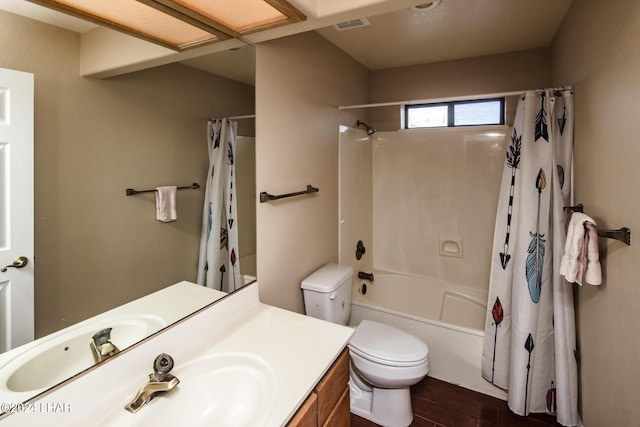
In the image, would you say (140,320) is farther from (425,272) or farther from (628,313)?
(425,272)

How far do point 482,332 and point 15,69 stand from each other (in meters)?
2.50

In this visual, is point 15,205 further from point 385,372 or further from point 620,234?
point 620,234

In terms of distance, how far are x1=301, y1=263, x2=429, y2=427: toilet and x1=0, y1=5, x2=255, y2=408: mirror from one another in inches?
36.0

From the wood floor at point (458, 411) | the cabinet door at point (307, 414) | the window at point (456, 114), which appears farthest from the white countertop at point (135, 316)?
the window at point (456, 114)

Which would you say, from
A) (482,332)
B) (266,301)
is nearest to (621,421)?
(482,332)

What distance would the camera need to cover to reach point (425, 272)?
292 cm

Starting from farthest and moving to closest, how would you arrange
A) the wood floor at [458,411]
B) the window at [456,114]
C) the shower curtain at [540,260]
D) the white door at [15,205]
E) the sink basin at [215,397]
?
the window at [456,114], the wood floor at [458,411], the shower curtain at [540,260], the sink basin at [215,397], the white door at [15,205]

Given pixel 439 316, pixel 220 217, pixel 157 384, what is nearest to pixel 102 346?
pixel 157 384

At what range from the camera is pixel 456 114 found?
2.83 meters

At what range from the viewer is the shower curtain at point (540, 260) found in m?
1.70

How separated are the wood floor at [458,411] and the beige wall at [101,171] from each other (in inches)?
63.3

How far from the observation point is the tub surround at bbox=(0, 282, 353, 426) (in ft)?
2.71

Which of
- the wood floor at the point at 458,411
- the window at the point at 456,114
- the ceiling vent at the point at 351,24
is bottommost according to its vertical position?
the wood floor at the point at 458,411

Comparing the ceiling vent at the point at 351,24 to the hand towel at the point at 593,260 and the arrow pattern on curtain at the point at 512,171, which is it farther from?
the hand towel at the point at 593,260
